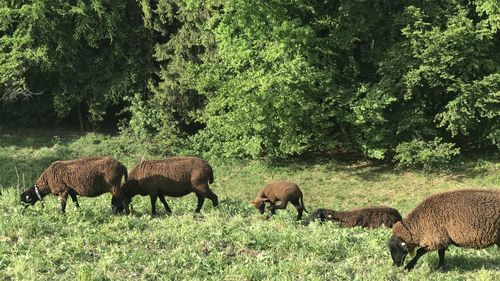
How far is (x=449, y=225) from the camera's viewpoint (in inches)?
292

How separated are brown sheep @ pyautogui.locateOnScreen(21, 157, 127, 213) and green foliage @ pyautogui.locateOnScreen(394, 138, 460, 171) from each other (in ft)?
54.1

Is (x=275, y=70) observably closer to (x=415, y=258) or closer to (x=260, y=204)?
(x=260, y=204)

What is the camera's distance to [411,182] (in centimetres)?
2309

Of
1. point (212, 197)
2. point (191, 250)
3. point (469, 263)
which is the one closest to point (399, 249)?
point (469, 263)

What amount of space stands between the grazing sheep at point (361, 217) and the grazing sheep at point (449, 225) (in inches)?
194

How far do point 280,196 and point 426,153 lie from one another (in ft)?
36.4

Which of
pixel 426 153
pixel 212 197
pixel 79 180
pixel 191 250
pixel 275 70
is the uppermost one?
pixel 275 70

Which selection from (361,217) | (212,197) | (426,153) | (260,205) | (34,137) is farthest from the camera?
(34,137)

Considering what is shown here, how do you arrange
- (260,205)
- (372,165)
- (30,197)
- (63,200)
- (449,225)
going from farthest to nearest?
(372,165)
(260,205)
(30,197)
(63,200)
(449,225)

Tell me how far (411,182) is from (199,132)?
12.4 meters

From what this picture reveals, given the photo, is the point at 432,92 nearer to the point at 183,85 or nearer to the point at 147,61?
the point at 183,85

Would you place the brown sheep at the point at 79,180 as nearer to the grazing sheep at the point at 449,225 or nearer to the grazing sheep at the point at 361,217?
the grazing sheep at the point at 361,217

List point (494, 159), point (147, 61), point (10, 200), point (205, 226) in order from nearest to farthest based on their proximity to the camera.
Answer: point (205, 226) → point (10, 200) → point (494, 159) → point (147, 61)

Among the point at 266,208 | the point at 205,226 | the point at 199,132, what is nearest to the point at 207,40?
the point at 199,132
